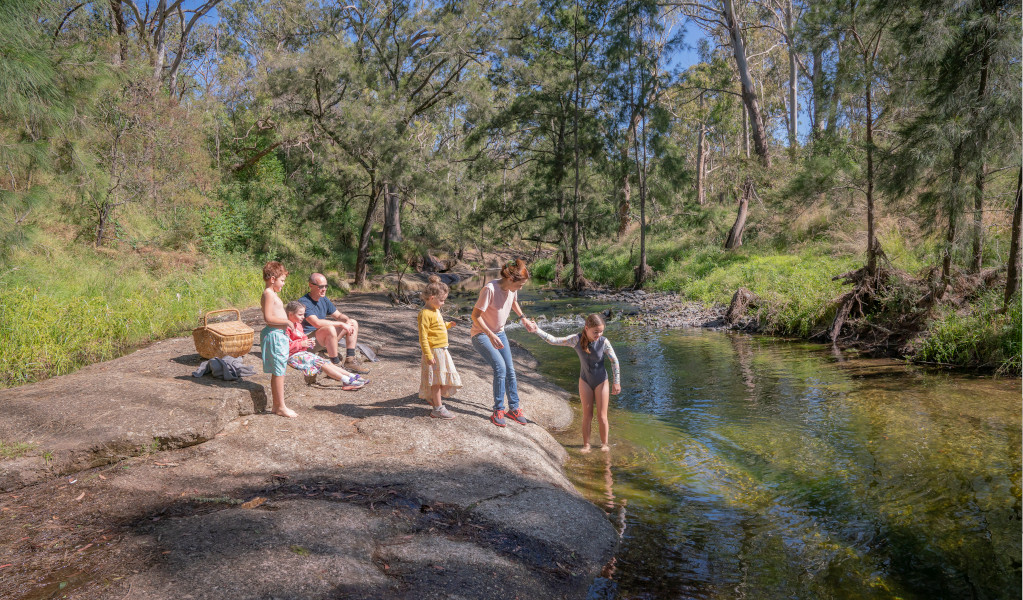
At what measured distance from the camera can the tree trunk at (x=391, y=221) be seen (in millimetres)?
27922

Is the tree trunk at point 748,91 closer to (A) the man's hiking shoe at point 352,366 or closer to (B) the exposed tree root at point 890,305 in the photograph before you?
(B) the exposed tree root at point 890,305

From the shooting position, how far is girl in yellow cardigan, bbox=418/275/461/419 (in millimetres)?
6152

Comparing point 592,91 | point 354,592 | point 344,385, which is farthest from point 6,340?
point 592,91

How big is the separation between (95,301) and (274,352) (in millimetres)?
5141

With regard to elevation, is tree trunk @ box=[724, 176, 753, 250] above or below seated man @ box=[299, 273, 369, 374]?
above

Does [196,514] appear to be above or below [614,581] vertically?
above

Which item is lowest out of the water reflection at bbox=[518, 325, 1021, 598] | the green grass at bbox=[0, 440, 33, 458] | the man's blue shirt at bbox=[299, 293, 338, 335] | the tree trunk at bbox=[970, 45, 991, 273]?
the water reflection at bbox=[518, 325, 1021, 598]

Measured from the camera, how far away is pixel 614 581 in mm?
3943

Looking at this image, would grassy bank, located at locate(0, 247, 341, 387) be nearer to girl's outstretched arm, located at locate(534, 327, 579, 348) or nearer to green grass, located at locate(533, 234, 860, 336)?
girl's outstretched arm, located at locate(534, 327, 579, 348)

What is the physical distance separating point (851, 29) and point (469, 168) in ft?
70.9

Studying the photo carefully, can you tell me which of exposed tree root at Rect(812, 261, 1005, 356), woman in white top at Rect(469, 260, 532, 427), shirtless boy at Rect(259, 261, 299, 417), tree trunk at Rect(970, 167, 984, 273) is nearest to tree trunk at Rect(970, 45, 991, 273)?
tree trunk at Rect(970, 167, 984, 273)

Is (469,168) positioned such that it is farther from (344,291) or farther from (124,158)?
(124,158)

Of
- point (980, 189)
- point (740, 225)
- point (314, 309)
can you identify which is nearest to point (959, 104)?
point (980, 189)

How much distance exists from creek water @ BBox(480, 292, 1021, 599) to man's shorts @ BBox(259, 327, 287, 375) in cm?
316
